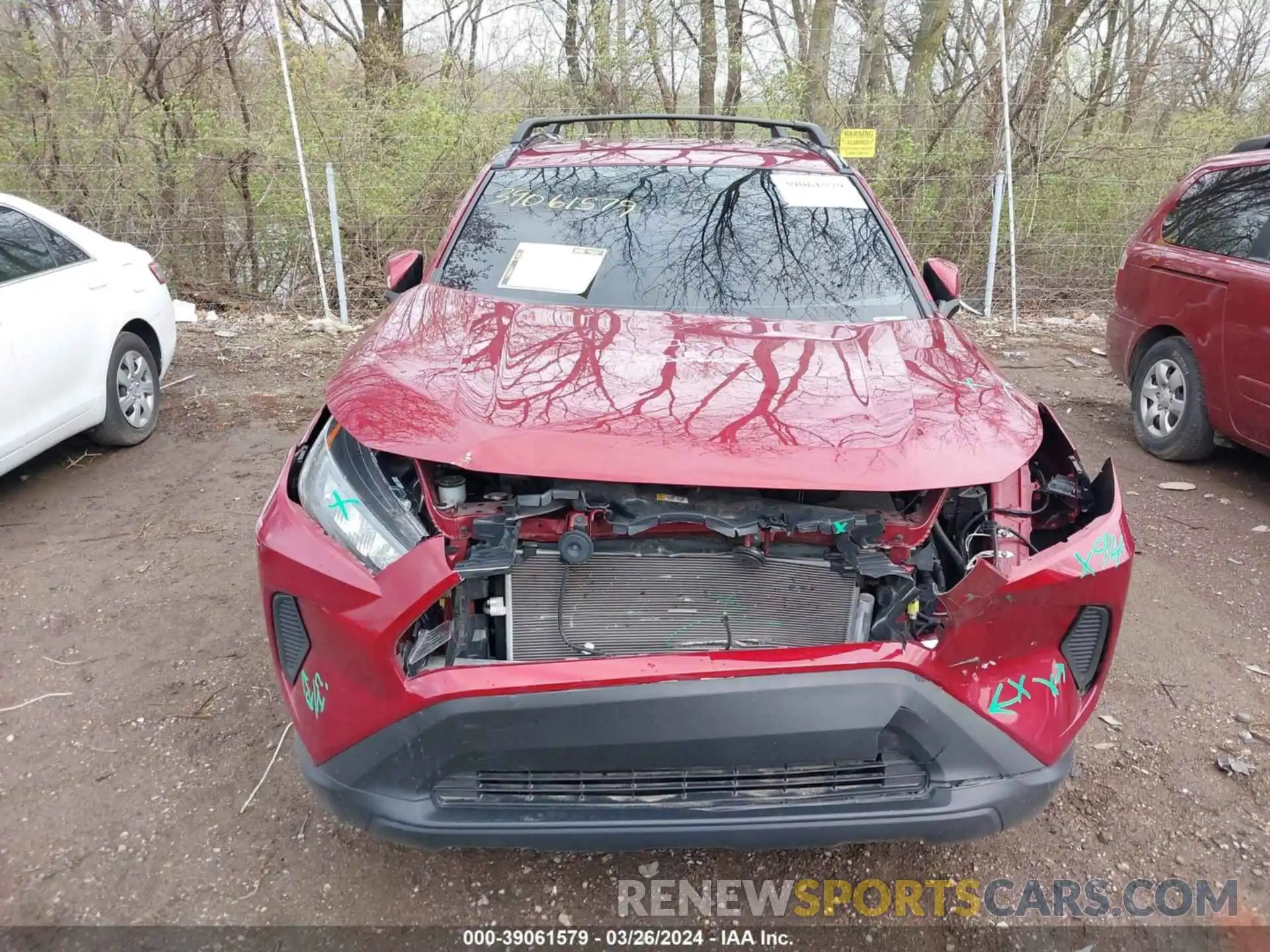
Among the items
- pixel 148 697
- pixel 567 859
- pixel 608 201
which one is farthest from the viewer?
pixel 608 201

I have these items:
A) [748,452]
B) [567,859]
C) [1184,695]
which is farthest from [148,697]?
[1184,695]

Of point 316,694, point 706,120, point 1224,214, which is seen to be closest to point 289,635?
point 316,694

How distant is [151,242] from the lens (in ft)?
26.9

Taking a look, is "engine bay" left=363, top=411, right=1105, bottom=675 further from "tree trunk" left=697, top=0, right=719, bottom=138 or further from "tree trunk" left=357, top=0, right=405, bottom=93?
→ "tree trunk" left=697, top=0, right=719, bottom=138

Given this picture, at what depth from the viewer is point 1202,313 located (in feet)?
14.9

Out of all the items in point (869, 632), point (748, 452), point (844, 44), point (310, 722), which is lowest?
point (310, 722)

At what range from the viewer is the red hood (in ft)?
6.02

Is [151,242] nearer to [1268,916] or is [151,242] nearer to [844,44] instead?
[844,44]

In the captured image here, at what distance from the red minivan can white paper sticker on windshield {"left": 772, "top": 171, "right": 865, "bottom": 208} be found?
91.0 inches

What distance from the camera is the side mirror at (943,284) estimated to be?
3.27 metres

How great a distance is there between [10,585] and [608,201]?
2.91 m

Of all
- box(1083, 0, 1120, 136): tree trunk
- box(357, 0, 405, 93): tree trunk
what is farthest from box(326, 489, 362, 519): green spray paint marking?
box(1083, 0, 1120, 136): tree trunk

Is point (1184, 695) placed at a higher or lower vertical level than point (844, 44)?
lower

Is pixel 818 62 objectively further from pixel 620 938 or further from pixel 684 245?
pixel 620 938
